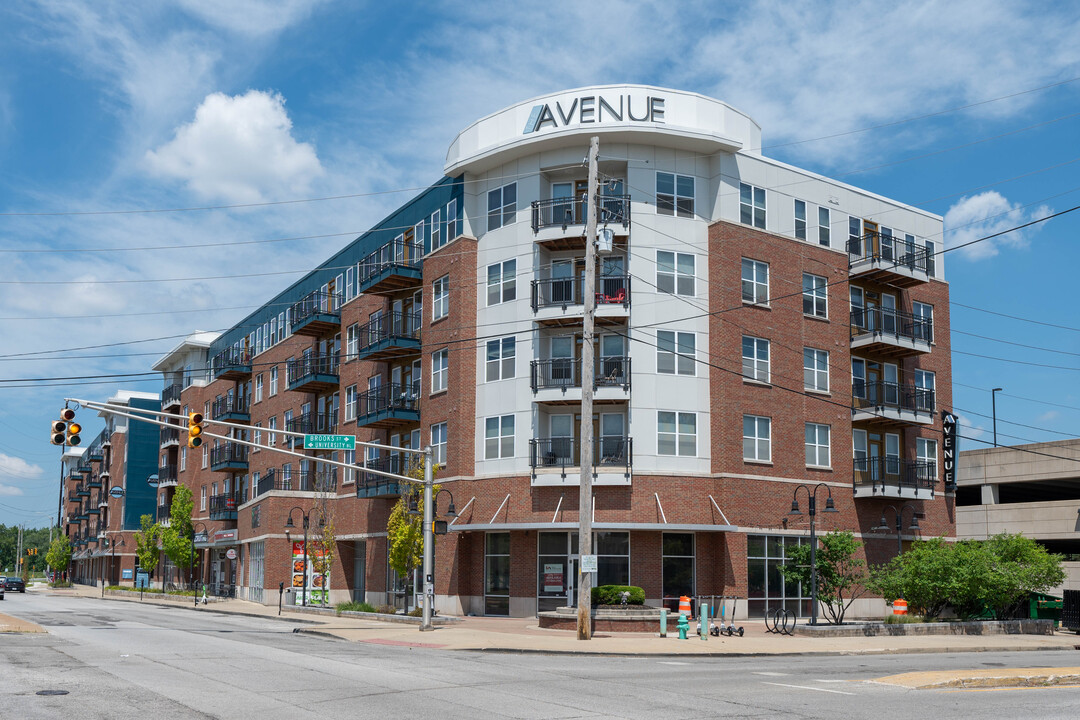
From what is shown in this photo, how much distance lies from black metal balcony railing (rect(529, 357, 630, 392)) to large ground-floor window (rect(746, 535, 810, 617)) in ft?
25.4

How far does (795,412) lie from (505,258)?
13.1 m

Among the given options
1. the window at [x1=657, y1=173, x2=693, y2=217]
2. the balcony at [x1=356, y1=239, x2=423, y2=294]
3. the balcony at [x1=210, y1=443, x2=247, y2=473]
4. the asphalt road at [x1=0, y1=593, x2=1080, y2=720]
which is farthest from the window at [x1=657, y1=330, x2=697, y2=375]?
the balcony at [x1=210, y1=443, x2=247, y2=473]

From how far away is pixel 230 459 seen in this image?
224 feet

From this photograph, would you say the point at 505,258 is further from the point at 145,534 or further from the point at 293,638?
the point at 145,534

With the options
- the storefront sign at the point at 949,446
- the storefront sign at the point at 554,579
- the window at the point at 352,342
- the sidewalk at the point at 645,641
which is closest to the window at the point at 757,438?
the sidewalk at the point at 645,641

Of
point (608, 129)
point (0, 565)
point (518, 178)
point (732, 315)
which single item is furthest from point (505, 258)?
point (0, 565)

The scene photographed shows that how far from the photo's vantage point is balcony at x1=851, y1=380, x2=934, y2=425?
1708 inches

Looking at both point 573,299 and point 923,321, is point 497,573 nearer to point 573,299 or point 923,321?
point 573,299

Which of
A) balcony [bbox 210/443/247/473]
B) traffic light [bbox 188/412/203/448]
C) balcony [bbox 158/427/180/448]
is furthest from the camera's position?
balcony [bbox 158/427/180/448]

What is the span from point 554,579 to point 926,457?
62.7 feet

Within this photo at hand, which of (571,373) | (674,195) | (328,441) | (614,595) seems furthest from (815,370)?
(328,441)

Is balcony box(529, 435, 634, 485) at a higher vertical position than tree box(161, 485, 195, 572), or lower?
higher

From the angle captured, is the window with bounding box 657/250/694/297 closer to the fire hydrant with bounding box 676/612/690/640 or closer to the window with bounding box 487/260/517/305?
the window with bounding box 487/260/517/305

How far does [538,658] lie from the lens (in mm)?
24656
